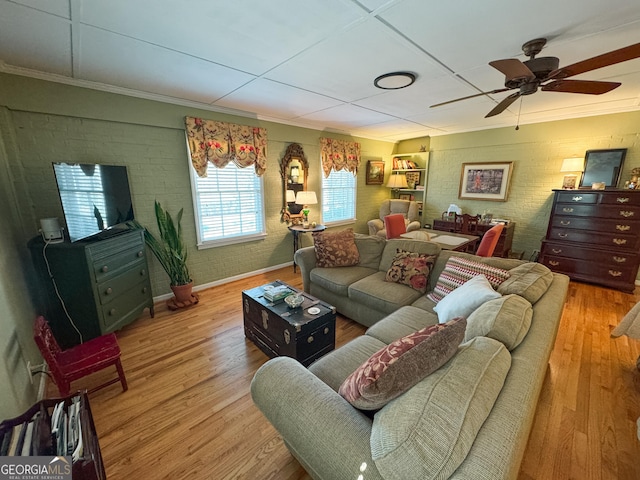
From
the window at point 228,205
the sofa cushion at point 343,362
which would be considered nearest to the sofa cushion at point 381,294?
the sofa cushion at point 343,362

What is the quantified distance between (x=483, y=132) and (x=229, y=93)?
4403 mm

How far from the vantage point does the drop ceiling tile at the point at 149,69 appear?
1761mm

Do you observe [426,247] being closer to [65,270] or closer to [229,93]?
[229,93]

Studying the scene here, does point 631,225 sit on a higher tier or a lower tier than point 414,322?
higher

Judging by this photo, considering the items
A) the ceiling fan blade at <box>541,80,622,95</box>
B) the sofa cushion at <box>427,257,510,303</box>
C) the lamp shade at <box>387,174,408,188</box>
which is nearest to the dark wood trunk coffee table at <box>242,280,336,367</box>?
the sofa cushion at <box>427,257,510,303</box>

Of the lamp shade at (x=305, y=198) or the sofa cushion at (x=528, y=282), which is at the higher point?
the lamp shade at (x=305, y=198)

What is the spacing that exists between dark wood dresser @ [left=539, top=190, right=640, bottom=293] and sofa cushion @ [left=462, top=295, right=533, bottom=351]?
128 inches

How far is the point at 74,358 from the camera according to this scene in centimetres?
171

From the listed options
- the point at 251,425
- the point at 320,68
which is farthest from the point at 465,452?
the point at 320,68

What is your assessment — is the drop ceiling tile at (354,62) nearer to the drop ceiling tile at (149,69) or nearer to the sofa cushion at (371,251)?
the drop ceiling tile at (149,69)

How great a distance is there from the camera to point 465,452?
0.71m

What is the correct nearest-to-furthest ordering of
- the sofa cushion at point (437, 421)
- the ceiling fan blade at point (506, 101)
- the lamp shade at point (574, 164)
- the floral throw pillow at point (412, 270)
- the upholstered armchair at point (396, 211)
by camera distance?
the sofa cushion at point (437, 421) < the ceiling fan blade at point (506, 101) < the floral throw pillow at point (412, 270) < the lamp shade at point (574, 164) < the upholstered armchair at point (396, 211)

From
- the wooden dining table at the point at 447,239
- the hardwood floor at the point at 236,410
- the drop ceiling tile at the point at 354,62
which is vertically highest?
the drop ceiling tile at the point at 354,62

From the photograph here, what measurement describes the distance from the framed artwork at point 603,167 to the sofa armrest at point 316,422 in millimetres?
4831
